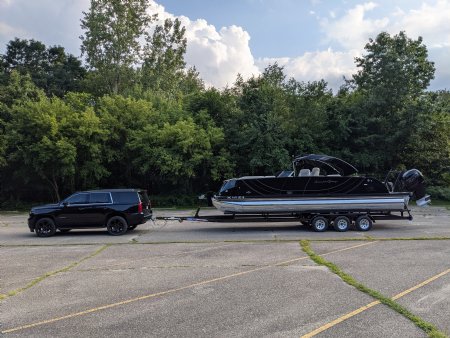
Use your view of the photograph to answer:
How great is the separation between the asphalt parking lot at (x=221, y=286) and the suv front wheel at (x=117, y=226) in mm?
1390

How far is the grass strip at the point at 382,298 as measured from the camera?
5.75m

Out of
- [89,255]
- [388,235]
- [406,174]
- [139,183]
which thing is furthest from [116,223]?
[139,183]

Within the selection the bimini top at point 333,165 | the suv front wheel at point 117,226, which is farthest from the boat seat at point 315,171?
the suv front wheel at point 117,226

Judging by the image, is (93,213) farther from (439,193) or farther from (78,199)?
(439,193)

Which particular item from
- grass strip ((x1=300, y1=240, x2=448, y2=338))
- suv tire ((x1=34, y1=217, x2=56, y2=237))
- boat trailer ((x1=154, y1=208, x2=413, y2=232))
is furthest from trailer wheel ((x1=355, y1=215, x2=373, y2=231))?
suv tire ((x1=34, y1=217, x2=56, y2=237))

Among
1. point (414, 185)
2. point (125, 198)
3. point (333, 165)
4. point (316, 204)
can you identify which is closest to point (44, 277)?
point (125, 198)

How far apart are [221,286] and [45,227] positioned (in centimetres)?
1104

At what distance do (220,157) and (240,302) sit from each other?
2327 centimetres

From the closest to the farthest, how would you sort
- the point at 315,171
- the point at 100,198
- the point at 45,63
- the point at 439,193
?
the point at 100,198
the point at 315,171
the point at 439,193
the point at 45,63

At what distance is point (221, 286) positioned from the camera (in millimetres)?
8336

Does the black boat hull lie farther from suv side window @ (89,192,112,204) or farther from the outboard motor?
suv side window @ (89,192,112,204)

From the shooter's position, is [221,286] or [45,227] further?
[45,227]

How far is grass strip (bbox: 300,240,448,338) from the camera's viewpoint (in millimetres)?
5754

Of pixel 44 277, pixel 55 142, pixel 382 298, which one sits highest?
pixel 55 142
